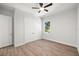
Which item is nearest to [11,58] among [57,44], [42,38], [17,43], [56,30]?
[42,38]

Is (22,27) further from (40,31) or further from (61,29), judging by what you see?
(61,29)

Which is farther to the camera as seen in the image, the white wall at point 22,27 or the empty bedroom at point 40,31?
the white wall at point 22,27

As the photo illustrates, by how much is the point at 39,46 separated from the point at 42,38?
51 centimetres

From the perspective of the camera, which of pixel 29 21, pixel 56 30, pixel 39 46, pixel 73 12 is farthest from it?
pixel 29 21

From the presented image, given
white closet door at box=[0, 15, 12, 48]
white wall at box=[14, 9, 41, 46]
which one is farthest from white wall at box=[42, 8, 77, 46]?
white closet door at box=[0, 15, 12, 48]

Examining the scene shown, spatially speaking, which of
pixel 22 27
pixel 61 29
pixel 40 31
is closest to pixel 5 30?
pixel 22 27

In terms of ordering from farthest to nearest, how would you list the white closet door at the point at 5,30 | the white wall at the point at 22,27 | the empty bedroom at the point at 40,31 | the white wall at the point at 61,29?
the white wall at the point at 22,27
the white closet door at the point at 5,30
the white wall at the point at 61,29
the empty bedroom at the point at 40,31

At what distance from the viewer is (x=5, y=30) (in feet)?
8.84

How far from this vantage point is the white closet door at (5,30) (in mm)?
2511

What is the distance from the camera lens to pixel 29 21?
3.27 meters

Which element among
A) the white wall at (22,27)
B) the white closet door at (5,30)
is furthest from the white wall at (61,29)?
the white closet door at (5,30)

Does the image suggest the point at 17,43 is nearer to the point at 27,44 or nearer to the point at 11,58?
the point at 27,44

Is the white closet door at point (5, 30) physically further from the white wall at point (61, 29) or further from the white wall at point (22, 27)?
the white wall at point (61, 29)

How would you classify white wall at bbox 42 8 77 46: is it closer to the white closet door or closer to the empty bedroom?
the empty bedroom
